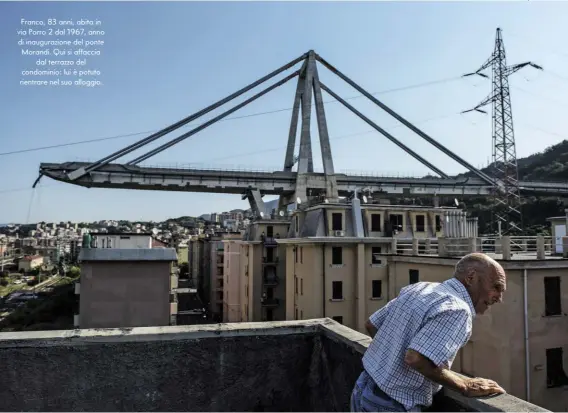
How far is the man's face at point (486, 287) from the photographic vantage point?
2.54 meters

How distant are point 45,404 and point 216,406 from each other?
5.10 feet

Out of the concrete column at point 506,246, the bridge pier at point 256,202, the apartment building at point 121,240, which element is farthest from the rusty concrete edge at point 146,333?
the bridge pier at point 256,202

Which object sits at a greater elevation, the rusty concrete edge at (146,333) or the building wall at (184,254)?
the rusty concrete edge at (146,333)

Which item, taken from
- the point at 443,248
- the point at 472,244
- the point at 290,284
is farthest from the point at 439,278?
the point at 290,284

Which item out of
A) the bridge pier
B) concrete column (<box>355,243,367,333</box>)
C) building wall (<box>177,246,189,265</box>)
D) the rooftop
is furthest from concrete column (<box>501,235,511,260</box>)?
building wall (<box>177,246,189,265</box>)

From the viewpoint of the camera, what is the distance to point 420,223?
1113 inches

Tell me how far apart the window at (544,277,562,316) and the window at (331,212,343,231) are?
41.8 feet

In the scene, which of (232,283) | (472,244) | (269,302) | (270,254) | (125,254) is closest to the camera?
(472,244)

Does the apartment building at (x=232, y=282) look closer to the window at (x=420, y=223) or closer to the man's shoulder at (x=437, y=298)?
the window at (x=420, y=223)

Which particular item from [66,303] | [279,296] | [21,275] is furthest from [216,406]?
[21,275]

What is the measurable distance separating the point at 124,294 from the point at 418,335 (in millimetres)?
22606

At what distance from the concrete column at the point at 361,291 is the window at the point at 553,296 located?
11.6 m

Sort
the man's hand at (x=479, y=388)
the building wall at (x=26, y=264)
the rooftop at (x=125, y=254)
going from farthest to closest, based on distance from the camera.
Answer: the building wall at (x=26, y=264)
the rooftop at (x=125, y=254)
the man's hand at (x=479, y=388)

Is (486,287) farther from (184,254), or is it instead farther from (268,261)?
(184,254)
